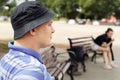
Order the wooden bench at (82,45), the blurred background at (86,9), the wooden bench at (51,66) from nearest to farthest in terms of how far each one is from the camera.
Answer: the wooden bench at (51,66), the wooden bench at (82,45), the blurred background at (86,9)

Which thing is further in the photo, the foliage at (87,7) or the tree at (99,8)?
the foliage at (87,7)

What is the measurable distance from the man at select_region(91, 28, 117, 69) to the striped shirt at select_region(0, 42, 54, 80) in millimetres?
10586

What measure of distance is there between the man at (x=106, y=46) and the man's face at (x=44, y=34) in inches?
413

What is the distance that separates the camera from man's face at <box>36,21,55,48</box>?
6.95 ft

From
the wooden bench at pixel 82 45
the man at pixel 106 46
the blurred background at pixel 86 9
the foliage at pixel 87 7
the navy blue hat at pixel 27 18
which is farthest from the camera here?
the blurred background at pixel 86 9

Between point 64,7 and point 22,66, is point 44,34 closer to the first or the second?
point 22,66

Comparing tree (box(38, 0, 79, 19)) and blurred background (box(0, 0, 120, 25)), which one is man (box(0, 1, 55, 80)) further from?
tree (box(38, 0, 79, 19))

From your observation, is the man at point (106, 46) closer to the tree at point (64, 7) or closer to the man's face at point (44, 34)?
the man's face at point (44, 34)

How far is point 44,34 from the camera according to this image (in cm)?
213

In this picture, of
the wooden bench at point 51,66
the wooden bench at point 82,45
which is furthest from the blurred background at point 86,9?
the wooden bench at point 51,66

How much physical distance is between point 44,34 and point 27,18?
0.12 metres

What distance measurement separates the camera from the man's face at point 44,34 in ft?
6.95

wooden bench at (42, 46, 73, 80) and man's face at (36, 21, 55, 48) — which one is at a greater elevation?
man's face at (36, 21, 55, 48)

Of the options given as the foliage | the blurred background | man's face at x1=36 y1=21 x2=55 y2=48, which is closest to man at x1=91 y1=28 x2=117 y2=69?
man's face at x1=36 y1=21 x2=55 y2=48
